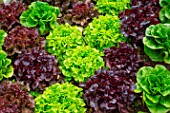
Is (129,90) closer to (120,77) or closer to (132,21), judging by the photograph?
(120,77)

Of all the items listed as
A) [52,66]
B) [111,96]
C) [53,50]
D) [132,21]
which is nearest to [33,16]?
[53,50]

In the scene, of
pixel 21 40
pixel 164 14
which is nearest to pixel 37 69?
pixel 21 40

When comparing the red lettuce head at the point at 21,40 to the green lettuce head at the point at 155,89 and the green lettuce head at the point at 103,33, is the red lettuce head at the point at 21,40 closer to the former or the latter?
the green lettuce head at the point at 103,33

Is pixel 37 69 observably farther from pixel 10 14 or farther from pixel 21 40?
pixel 10 14

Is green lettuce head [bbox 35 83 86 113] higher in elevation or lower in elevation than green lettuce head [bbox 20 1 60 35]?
lower

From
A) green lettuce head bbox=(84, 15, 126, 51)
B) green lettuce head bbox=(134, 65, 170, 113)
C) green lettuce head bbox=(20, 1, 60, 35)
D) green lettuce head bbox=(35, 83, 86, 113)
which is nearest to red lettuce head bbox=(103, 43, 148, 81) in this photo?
green lettuce head bbox=(84, 15, 126, 51)

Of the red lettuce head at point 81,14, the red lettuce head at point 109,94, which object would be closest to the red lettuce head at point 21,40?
the red lettuce head at point 81,14

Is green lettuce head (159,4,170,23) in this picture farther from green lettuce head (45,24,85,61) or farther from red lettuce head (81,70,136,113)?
red lettuce head (81,70,136,113)
